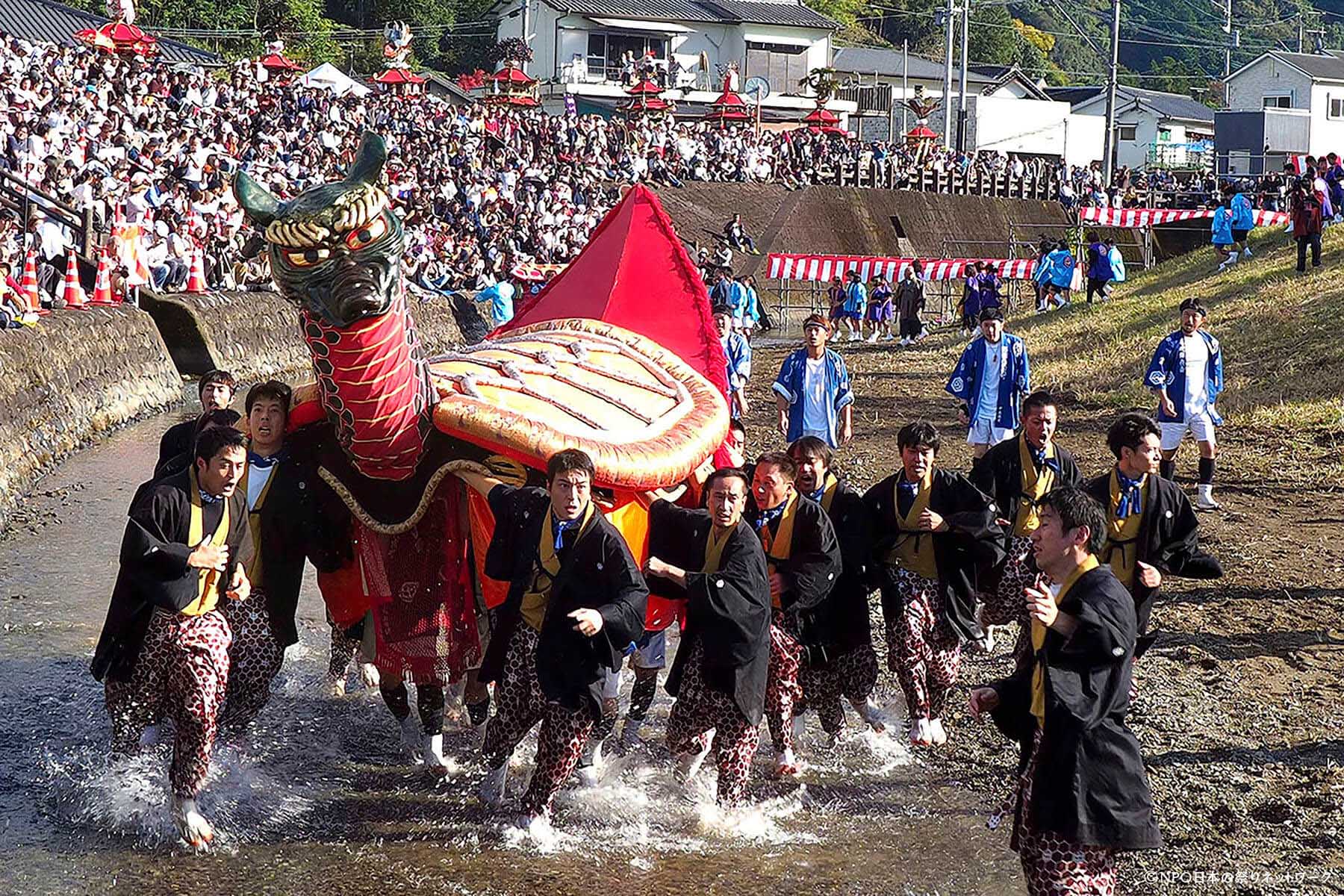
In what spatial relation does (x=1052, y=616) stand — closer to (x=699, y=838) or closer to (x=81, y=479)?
(x=699, y=838)

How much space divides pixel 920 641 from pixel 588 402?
5.99ft

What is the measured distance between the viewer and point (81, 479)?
1228 cm

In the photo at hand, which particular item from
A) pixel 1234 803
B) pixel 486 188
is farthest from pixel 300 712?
pixel 486 188

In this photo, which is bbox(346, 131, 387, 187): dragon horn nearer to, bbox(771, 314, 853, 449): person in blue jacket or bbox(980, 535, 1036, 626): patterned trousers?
bbox(980, 535, 1036, 626): patterned trousers

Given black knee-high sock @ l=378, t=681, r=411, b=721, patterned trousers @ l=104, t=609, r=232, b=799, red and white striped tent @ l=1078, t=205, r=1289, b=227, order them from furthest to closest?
red and white striped tent @ l=1078, t=205, r=1289, b=227 → black knee-high sock @ l=378, t=681, r=411, b=721 → patterned trousers @ l=104, t=609, r=232, b=799

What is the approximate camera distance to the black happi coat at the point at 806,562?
639cm

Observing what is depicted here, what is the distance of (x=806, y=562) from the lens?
640cm

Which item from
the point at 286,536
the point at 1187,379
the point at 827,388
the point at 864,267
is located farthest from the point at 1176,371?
the point at 864,267

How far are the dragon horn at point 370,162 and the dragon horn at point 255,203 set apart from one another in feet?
0.96

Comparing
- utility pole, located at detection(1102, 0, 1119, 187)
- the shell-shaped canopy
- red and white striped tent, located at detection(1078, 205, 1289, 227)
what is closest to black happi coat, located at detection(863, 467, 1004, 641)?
the shell-shaped canopy

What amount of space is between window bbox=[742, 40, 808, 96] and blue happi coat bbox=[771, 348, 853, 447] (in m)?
46.2

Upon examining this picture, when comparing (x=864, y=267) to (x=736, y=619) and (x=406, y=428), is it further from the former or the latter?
(x=736, y=619)

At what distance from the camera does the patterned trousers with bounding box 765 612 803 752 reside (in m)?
6.46

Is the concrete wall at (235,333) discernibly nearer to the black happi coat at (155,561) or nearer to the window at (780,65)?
the black happi coat at (155,561)
